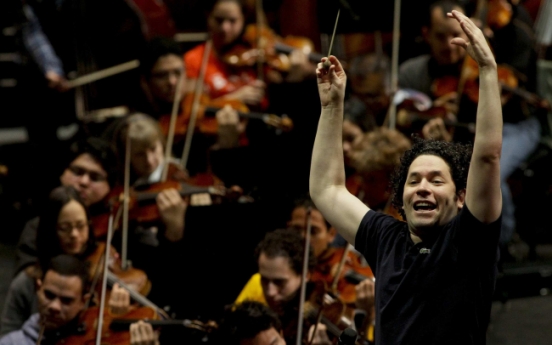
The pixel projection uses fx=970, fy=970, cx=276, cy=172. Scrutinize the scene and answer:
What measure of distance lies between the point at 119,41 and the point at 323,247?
2003mm

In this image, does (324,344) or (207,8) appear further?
(207,8)

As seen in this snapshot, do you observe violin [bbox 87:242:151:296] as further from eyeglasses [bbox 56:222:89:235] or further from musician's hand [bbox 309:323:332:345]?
musician's hand [bbox 309:323:332:345]

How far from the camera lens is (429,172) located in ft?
7.08

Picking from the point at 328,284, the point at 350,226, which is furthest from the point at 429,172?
the point at 328,284

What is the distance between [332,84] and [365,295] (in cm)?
113

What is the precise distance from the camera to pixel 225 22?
4.84 metres

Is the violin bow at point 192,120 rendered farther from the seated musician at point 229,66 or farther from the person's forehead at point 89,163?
the person's forehead at point 89,163

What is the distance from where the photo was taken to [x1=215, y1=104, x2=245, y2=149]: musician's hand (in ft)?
14.6

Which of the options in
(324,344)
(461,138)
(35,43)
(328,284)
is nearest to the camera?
(324,344)

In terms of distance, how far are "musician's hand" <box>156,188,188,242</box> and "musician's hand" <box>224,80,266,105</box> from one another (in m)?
0.88

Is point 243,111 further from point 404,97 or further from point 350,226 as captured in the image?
point 350,226

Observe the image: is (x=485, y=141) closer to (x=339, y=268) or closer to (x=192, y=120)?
(x=339, y=268)

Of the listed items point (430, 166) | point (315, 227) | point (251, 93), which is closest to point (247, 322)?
point (315, 227)

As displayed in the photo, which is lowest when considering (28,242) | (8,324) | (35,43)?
(8,324)
